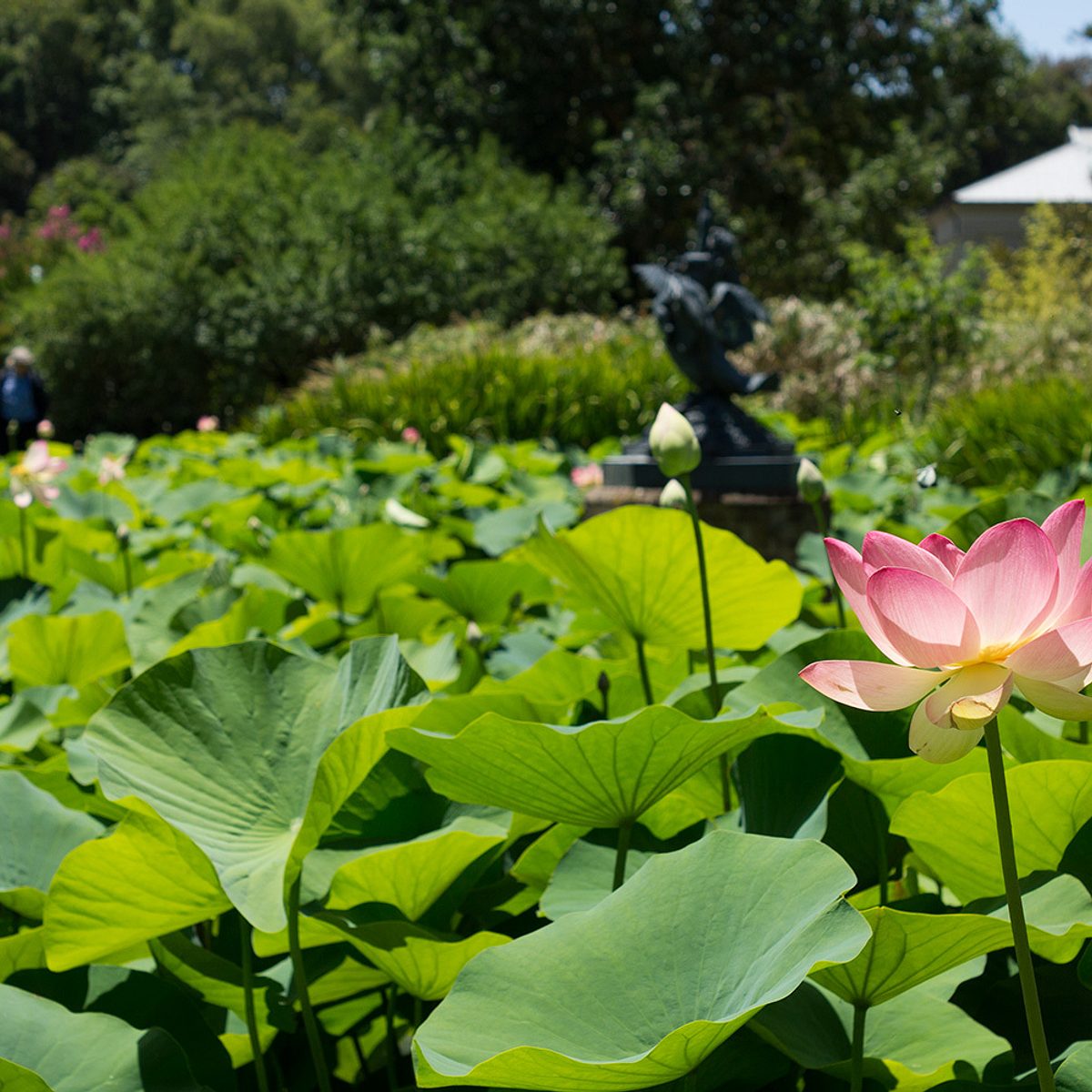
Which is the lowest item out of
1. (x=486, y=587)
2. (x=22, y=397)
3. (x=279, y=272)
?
(x=22, y=397)

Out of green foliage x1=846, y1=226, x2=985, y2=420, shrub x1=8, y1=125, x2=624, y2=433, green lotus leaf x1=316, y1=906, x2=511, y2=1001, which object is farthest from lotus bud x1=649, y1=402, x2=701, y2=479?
shrub x1=8, y1=125, x2=624, y2=433

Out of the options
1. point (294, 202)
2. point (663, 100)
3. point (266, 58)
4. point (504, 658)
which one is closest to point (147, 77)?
point (266, 58)

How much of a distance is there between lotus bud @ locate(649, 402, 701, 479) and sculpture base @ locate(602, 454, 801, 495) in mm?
2634

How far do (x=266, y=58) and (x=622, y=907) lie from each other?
39.2 m

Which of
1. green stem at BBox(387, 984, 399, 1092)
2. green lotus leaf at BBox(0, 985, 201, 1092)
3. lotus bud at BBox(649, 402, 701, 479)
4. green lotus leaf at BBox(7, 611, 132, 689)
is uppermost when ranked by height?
lotus bud at BBox(649, 402, 701, 479)

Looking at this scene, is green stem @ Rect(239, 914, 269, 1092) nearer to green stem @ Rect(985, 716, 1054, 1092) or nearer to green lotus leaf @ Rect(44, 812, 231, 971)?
green lotus leaf @ Rect(44, 812, 231, 971)

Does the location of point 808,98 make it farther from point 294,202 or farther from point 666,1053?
point 666,1053

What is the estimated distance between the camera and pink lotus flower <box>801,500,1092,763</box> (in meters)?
0.43

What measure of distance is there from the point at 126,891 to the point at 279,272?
12399 millimetres

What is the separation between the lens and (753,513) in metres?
3.49

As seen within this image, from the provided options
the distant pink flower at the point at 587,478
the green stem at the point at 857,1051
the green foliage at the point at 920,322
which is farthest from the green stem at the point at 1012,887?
the green foliage at the point at 920,322

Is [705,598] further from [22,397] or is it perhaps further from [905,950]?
[22,397]

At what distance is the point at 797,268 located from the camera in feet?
61.6

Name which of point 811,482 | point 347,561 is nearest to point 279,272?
point 347,561
